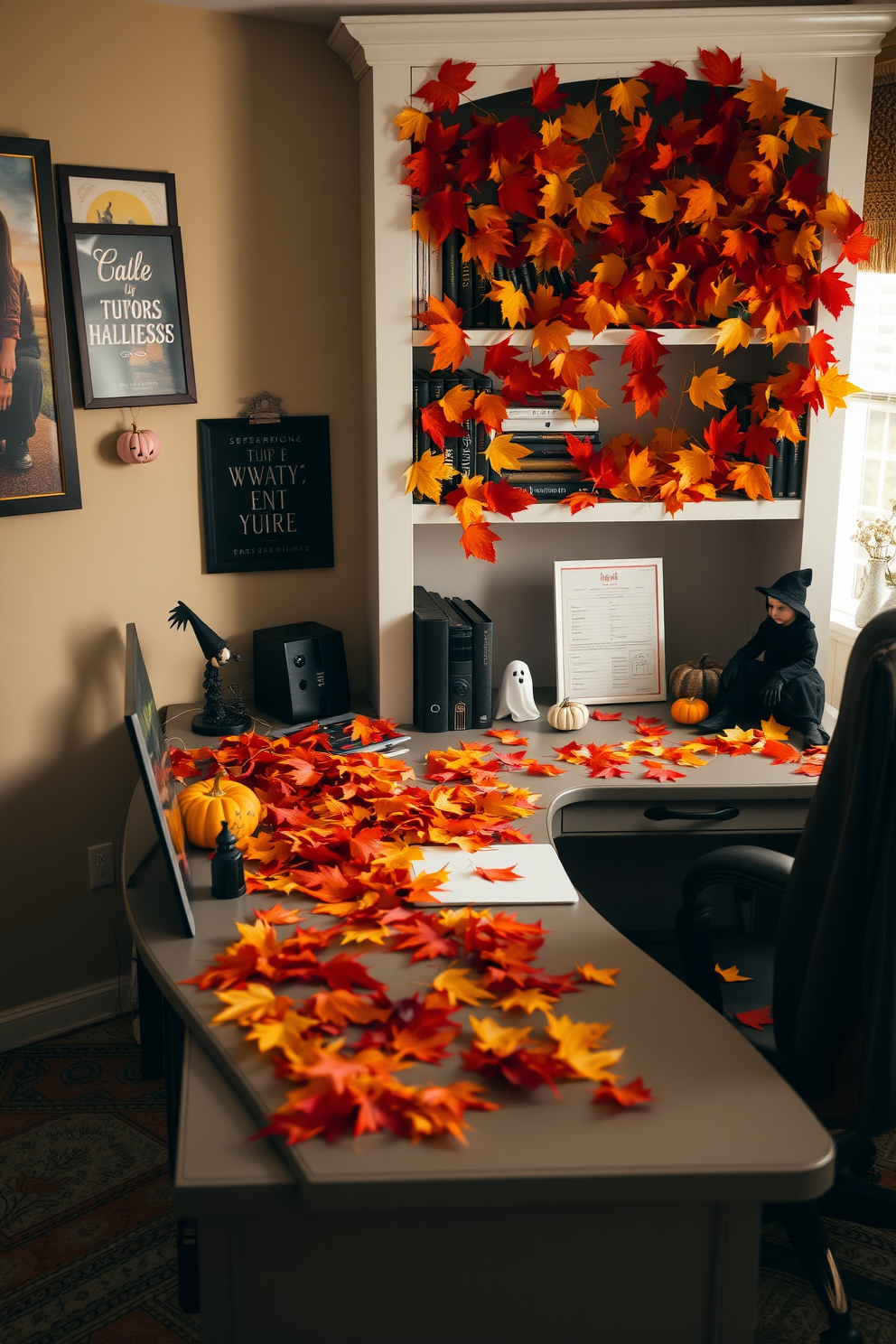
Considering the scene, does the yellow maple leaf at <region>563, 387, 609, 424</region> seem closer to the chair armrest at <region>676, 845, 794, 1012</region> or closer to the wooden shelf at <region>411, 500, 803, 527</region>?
the wooden shelf at <region>411, 500, 803, 527</region>

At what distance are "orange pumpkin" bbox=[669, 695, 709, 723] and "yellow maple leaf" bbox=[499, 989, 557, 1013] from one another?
51.4 inches

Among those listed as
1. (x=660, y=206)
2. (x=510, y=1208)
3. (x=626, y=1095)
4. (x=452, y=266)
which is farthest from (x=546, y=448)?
(x=510, y=1208)

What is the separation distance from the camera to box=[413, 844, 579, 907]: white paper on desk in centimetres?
177

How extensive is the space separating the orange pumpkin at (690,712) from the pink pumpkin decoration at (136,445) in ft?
4.68

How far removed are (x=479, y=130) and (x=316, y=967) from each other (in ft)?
6.11

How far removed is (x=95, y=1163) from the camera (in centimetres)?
233

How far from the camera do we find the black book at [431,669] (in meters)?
2.56

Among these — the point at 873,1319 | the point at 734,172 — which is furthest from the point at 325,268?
the point at 873,1319

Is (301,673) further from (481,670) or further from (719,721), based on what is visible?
(719,721)

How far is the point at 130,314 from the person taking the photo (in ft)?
8.17

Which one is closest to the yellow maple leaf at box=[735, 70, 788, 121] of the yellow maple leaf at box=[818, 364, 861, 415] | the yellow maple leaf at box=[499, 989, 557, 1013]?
the yellow maple leaf at box=[818, 364, 861, 415]

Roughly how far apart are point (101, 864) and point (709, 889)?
1.59 m

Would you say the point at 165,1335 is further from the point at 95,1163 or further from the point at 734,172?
the point at 734,172

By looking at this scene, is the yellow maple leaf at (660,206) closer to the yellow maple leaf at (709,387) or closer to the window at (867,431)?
the yellow maple leaf at (709,387)
